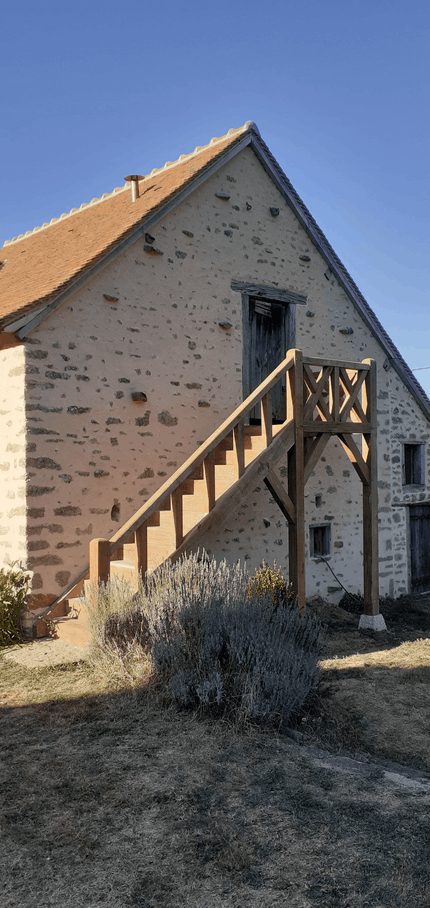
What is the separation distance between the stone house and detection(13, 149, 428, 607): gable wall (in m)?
0.02

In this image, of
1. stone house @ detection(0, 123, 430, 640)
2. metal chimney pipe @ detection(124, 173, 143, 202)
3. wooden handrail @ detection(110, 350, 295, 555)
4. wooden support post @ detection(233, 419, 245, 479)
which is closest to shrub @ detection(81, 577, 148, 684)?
wooden handrail @ detection(110, 350, 295, 555)

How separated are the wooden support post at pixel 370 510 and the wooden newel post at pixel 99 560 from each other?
159 inches

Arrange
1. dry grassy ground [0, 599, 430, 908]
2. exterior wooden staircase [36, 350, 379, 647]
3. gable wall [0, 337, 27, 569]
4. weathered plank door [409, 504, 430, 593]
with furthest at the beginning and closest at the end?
weathered plank door [409, 504, 430, 593]
gable wall [0, 337, 27, 569]
exterior wooden staircase [36, 350, 379, 647]
dry grassy ground [0, 599, 430, 908]

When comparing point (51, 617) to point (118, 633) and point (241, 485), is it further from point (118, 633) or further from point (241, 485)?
point (241, 485)

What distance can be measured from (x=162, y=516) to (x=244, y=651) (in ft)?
7.35

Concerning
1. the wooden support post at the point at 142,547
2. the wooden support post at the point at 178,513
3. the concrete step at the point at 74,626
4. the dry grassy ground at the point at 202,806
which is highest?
the wooden support post at the point at 178,513

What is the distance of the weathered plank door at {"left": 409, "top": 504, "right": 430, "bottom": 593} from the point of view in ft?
39.2

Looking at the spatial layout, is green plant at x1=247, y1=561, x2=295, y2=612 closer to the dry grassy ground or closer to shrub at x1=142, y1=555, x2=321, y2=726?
shrub at x1=142, y1=555, x2=321, y2=726

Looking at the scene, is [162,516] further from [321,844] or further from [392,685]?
[321,844]

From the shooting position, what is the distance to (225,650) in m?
5.16

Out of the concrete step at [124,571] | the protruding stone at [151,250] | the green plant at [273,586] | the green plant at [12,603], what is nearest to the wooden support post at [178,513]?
the concrete step at [124,571]

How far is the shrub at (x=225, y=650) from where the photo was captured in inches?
181

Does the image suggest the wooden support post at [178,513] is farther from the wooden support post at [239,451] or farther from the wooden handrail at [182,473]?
the wooden support post at [239,451]

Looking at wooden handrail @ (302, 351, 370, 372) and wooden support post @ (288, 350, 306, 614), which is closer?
wooden support post @ (288, 350, 306, 614)
